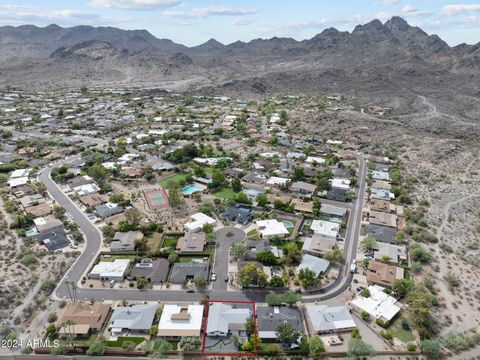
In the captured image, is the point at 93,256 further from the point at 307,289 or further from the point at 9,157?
the point at 9,157

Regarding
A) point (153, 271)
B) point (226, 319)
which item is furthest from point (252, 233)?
point (226, 319)

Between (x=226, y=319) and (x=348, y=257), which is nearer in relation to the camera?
(x=226, y=319)

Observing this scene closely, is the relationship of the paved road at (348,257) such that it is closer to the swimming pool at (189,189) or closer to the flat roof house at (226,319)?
the flat roof house at (226,319)

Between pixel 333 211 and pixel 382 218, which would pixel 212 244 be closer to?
pixel 333 211

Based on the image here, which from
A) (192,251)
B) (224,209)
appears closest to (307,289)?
(192,251)

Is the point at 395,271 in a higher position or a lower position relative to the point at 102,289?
higher

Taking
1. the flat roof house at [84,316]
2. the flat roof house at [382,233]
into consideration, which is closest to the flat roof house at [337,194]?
the flat roof house at [382,233]
